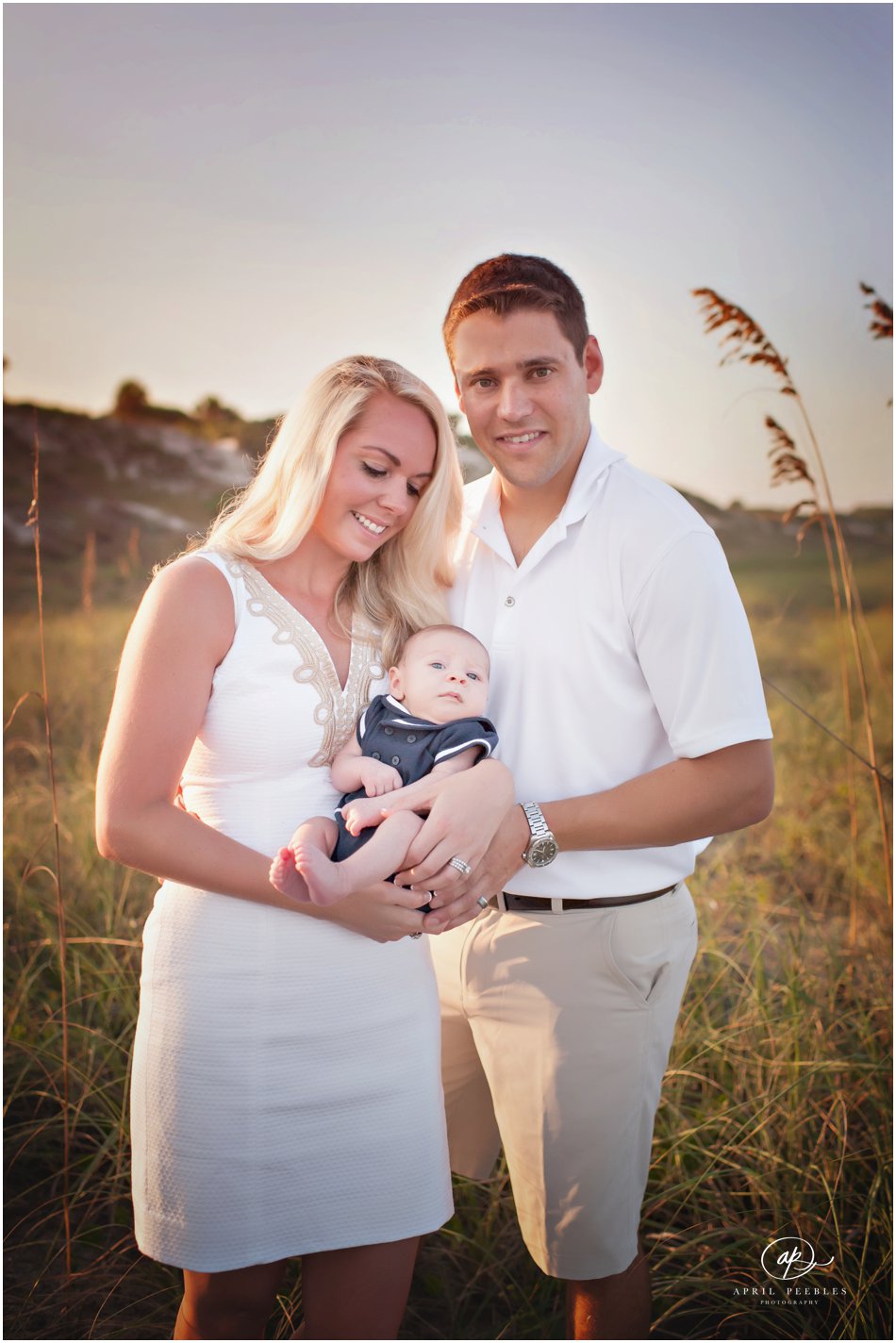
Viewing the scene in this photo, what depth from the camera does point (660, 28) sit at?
11.2 ft

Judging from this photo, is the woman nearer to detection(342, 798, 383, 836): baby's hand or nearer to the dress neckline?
the dress neckline

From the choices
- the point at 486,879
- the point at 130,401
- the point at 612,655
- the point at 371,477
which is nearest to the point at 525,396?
the point at 371,477

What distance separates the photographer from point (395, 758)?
6.25 feet

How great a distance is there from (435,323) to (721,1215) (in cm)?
371

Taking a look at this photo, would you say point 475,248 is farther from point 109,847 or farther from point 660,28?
point 109,847

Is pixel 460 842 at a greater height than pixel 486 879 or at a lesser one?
greater

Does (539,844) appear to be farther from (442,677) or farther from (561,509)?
(561,509)

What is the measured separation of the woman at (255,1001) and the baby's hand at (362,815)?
130mm

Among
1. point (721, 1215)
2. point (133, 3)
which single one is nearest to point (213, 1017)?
point (721, 1215)

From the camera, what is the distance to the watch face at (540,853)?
2.01m

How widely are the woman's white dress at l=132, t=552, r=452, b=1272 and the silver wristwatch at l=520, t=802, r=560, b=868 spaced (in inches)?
14.3

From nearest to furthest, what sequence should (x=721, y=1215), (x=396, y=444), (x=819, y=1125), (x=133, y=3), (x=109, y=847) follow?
(x=109, y=847) < (x=396, y=444) < (x=721, y=1215) < (x=819, y=1125) < (x=133, y=3)

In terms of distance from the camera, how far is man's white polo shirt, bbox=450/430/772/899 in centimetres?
199

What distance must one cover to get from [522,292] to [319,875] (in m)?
1.52
